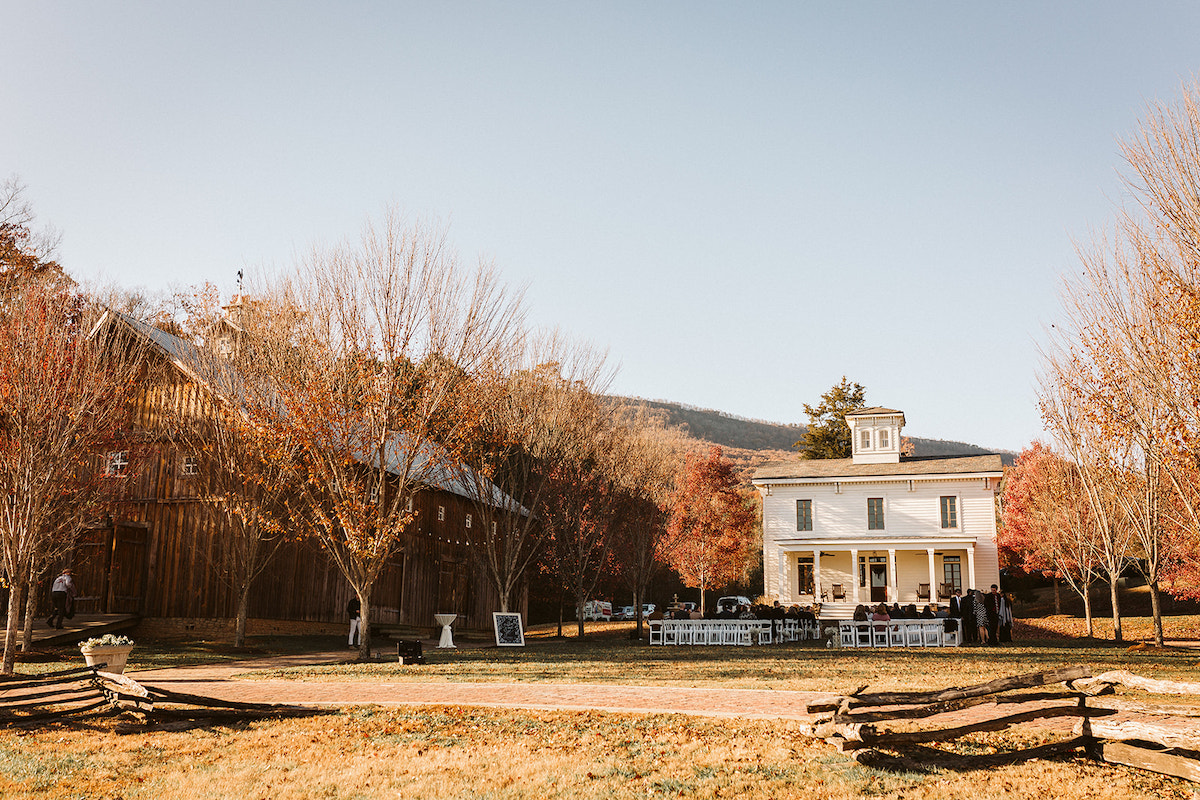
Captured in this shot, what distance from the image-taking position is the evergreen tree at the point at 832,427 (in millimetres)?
58812

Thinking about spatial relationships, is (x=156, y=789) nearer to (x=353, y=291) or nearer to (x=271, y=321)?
(x=353, y=291)

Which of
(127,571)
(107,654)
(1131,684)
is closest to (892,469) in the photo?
(127,571)

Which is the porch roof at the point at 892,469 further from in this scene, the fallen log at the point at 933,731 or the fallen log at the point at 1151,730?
the fallen log at the point at 1151,730

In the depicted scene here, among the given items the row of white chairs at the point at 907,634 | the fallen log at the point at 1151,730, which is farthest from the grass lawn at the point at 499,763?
the row of white chairs at the point at 907,634

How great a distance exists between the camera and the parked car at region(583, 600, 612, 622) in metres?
46.2

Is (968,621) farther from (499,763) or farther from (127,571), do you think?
(127,571)

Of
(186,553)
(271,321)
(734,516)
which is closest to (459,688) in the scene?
(271,321)

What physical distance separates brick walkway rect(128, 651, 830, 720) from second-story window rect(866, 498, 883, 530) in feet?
95.5

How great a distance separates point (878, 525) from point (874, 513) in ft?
1.80

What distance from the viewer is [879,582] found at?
40.6 m

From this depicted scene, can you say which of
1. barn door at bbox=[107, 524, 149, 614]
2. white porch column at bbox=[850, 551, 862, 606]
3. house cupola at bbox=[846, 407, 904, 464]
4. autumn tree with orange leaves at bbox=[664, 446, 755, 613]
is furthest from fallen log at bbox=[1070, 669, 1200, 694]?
autumn tree with orange leaves at bbox=[664, 446, 755, 613]

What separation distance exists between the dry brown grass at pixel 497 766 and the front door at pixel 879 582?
32935mm

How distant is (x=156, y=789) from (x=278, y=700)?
473 centimetres

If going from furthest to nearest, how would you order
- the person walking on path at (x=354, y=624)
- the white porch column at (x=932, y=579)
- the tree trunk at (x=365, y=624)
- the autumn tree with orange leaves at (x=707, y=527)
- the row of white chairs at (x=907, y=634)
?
the autumn tree with orange leaves at (x=707, y=527) → the white porch column at (x=932, y=579) → the person walking on path at (x=354, y=624) → the row of white chairs at (x=907, y=634) → the tree trunk at (x=365, y=624)
